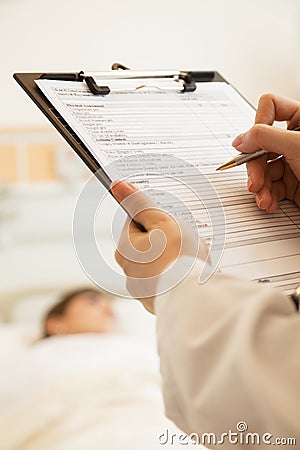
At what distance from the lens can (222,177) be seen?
620 mm

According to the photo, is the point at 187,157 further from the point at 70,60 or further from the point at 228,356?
the point at 70,60

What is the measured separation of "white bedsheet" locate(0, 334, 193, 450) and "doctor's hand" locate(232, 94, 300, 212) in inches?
28.3

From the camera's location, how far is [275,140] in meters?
0.57

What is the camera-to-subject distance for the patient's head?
6.06ft

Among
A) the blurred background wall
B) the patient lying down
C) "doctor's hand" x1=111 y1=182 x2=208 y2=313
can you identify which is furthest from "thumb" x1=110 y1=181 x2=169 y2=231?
the blurred background wall

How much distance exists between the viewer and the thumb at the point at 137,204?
53cm

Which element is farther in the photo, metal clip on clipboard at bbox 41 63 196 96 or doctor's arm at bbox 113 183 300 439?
metal clip on clipboard at bbox 41 63 196 96

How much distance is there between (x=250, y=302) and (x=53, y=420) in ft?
3.23

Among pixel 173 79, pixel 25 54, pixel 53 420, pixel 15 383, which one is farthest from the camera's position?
pixel 25 54

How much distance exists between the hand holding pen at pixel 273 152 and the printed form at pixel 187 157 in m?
0.01

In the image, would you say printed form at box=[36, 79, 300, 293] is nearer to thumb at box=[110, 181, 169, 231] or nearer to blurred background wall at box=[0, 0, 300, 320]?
thumb at box=[110, 181, 169, 231]

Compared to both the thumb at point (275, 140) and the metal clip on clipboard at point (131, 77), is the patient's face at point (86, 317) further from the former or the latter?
the thumb at point (275, 140)

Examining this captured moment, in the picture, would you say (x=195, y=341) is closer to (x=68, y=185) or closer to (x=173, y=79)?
(x=173, y=79)

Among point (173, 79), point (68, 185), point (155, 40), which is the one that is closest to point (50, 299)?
point (68, 185)
